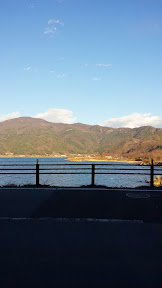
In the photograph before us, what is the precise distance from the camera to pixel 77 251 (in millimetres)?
4910

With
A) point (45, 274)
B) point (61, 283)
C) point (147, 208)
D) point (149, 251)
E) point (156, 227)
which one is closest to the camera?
point (61, 283)

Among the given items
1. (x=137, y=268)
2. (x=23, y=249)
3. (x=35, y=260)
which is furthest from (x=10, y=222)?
(x=137, y=268)

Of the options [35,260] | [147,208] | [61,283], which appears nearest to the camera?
[61,283]

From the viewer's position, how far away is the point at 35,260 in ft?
14.8

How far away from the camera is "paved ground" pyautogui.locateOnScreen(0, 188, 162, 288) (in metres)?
3.90

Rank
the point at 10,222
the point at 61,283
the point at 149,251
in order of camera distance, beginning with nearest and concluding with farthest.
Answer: the point at 61,283, the point at 149,251, the point at 10,222

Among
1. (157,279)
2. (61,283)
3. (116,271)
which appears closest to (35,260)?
(61,283)

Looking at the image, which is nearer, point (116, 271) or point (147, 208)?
point (116, 271)

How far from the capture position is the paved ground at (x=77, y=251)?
154 inches

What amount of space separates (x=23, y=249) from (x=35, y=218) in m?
2.34

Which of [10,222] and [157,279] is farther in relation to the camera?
[10,222]

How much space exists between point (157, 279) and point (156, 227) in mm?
2703

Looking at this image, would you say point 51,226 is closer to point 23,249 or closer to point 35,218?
point 35,218

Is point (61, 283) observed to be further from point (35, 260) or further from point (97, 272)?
point (35, 260)
